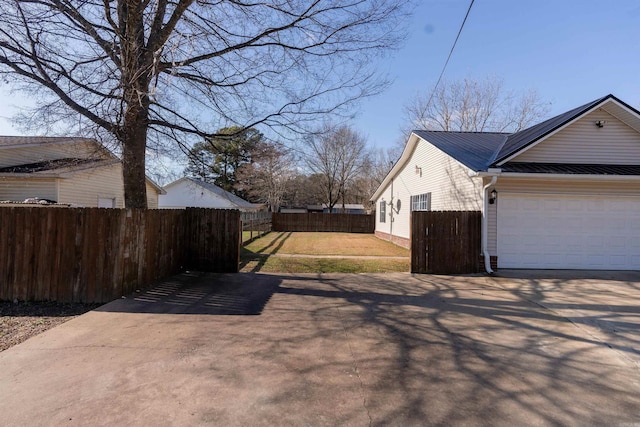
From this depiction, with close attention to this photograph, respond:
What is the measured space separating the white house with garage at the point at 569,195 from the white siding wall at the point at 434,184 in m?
0.41

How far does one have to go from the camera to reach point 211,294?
701cm

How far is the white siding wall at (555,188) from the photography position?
32.1 ft

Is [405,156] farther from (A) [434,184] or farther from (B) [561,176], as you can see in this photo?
(B) [561,176]

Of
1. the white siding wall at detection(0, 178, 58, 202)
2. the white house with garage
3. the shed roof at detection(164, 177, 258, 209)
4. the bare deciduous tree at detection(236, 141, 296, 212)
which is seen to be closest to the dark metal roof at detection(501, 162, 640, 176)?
the white house with garage

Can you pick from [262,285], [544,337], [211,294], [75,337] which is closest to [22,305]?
[75,337]

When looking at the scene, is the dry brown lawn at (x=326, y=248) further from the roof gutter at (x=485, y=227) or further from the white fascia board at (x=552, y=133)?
the white fascia board at (x=552, y=133)

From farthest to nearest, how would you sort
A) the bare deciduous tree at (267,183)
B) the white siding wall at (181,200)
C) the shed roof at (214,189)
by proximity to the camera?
the bare deciduous tree at (267,183), the white siding wall at (181,200), the shed roof at (214,189)

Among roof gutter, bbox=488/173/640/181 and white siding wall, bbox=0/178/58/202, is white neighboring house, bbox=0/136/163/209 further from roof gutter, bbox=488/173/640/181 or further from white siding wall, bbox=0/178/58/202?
roof gutter, bbox=488/173/640/181

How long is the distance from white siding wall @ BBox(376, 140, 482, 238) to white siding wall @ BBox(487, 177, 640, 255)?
0.61 m

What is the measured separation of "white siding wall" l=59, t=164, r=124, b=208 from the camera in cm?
1387

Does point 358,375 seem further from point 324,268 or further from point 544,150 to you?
point 544,150

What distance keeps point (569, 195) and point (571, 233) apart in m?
1.10

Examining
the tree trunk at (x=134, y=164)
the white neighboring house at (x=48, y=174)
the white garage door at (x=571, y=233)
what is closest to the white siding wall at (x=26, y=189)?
the white neighboring house at (x=48, y=174)

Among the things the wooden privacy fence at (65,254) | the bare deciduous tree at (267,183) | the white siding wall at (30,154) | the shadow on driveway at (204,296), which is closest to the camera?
the shadow on driveway at (204,296)
